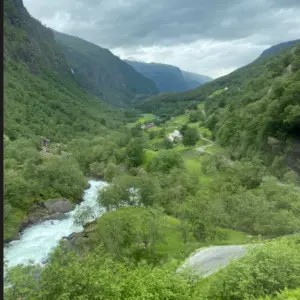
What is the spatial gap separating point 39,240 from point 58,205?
434 inches

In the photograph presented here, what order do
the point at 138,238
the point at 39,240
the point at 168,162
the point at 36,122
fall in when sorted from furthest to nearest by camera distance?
1. the point at 36,122
2. the point at 168,162
3. the point at 39,240
4. the point at 138,238

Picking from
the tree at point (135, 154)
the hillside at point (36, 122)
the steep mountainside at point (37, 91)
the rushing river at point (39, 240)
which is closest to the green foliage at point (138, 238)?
the rushing river at point (39, 240)

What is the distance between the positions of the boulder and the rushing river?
1217 millimetres

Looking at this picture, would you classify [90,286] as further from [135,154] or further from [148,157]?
[148,157]

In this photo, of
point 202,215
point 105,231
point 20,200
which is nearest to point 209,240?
point 202,215

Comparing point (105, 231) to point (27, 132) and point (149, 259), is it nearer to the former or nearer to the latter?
point (149, 259)

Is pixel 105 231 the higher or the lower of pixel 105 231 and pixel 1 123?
the lower

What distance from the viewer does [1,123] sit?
8.27 ft

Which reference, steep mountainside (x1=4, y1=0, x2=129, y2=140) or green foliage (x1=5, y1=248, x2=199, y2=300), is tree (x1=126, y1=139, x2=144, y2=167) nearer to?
steep mountainside (x1=4, y1=0, x2=129, y2=140)

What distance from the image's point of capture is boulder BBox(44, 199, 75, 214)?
1759 inches

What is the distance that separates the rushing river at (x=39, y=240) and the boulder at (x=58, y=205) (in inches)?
47.9

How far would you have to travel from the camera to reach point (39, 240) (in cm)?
3481

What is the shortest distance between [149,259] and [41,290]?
1689cm

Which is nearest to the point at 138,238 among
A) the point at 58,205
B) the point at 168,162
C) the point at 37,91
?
the point at 58,205
